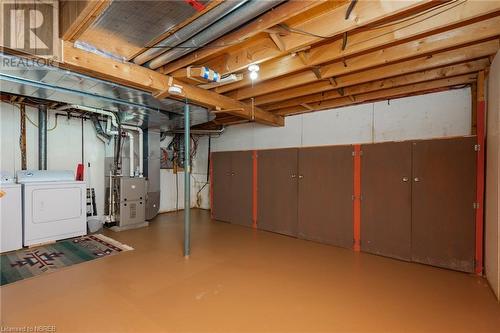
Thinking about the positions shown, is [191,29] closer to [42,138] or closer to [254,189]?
[254,189]

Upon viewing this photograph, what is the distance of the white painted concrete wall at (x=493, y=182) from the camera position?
2.28 meters

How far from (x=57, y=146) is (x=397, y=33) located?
5.36 metres

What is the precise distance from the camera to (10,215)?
3422 millimetres

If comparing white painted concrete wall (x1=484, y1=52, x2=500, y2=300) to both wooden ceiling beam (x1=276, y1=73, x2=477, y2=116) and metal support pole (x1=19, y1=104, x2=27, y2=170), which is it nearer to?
wooden ceiling beam (x1=276, y1=73, x2=477, y2=116)

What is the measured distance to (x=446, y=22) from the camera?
5.77ft

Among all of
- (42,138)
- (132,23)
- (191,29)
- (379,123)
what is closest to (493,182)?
(379,123)

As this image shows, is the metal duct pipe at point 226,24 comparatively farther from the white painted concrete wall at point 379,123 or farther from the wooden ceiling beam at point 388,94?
the white painted concrete wall at point 379,123

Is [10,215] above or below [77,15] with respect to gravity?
below

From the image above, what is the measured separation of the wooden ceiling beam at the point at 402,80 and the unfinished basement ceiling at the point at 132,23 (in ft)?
8.27

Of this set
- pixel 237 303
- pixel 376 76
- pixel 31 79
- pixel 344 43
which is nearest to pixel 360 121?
pixel 376 76

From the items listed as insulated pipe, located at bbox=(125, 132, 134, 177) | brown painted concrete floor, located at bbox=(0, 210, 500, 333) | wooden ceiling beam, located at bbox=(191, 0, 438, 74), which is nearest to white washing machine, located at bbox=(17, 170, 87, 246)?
insulated pipe, located at bbox=(125, 132, 134, 177)

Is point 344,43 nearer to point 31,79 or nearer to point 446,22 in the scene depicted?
point 446,22

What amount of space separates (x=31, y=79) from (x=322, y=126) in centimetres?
400

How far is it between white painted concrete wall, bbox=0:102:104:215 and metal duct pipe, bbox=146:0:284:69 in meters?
3.41
